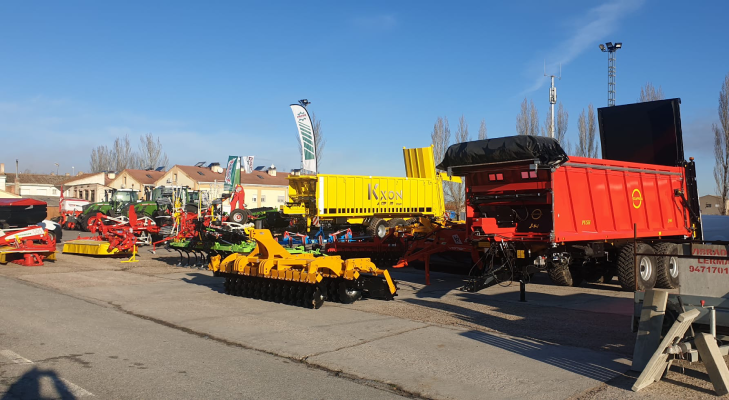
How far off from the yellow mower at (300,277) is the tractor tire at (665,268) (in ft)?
19.3

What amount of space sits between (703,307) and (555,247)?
190 inches

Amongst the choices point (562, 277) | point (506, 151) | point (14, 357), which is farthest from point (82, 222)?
point (506, 151)

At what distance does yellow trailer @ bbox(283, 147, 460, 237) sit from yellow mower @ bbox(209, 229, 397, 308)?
35.3 feet

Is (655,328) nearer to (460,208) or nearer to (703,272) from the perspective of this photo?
(703,272)

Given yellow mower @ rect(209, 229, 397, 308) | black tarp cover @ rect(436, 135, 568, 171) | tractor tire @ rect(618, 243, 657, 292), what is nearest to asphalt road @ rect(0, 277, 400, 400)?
yellow mower @ rect(209, 229, 397, 308)

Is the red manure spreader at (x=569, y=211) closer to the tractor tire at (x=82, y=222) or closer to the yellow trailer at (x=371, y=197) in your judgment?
the yellow trailer at (x=371, y=197)

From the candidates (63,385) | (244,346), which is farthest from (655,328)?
(63,385)

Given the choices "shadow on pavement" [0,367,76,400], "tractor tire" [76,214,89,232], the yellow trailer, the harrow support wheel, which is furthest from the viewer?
"tractor tire" [76,214,89,232]

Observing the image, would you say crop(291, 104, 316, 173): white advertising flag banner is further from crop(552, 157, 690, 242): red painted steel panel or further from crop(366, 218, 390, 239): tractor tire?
crop(552, 157, 690, 242): red painted steel panel

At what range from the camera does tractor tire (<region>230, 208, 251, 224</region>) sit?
22.7m

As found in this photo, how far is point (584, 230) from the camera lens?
10781mm

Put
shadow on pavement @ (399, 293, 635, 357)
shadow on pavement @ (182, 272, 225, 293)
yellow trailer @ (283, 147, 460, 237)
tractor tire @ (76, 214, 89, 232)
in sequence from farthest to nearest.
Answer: tractor tire @ (76, 214, 89, 232) → yellow trailer @ (283, 147, 460, 237) → shadow on pavement @ (182, 272, 225, 293) → shadow on pavement @ (399, 293, 635, 357)

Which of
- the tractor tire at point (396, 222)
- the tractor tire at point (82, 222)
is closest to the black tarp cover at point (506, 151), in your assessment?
the tractor tire at point (396, 222)

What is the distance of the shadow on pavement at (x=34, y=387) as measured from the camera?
17.0ft
